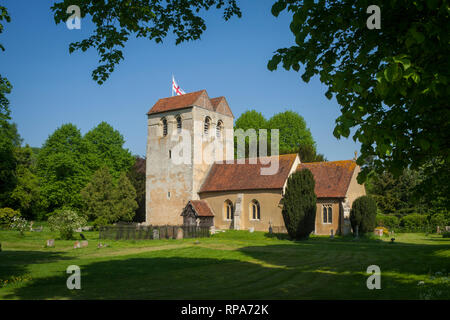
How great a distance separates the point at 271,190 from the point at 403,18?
3093 cm

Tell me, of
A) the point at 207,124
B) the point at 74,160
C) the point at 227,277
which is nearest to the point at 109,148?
the point at 74,160

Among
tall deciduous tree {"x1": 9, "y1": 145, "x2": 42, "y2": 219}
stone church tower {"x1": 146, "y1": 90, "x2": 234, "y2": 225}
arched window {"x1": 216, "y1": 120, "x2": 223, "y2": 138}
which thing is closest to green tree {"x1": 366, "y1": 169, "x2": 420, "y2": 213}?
arched window {"x1": 216, "y1": 120, "x2": 223, "y2": 138}

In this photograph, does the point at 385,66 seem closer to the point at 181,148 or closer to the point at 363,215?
the point at 363,215

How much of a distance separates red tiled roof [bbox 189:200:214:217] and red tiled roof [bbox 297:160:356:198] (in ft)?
33.4

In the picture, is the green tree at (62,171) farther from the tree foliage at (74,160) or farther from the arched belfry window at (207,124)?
the arched belfry window at (207,124)

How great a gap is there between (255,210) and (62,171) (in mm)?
26394

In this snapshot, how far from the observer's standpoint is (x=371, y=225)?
3338cm

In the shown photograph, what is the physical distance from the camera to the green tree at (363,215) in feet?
108

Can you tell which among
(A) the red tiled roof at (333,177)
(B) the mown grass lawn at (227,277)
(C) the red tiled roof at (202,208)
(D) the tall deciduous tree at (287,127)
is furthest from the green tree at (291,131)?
(B) the mown grass lawn at (227,277)

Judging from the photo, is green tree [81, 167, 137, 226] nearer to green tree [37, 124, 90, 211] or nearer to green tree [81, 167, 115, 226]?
green tree [81, 167, 115, 226]

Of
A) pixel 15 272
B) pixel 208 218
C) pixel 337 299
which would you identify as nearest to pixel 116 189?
pixel 208 218

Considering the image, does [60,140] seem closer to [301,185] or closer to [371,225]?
[301,185]

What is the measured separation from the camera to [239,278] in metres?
12.3

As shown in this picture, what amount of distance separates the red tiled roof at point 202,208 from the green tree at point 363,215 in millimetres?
14055
